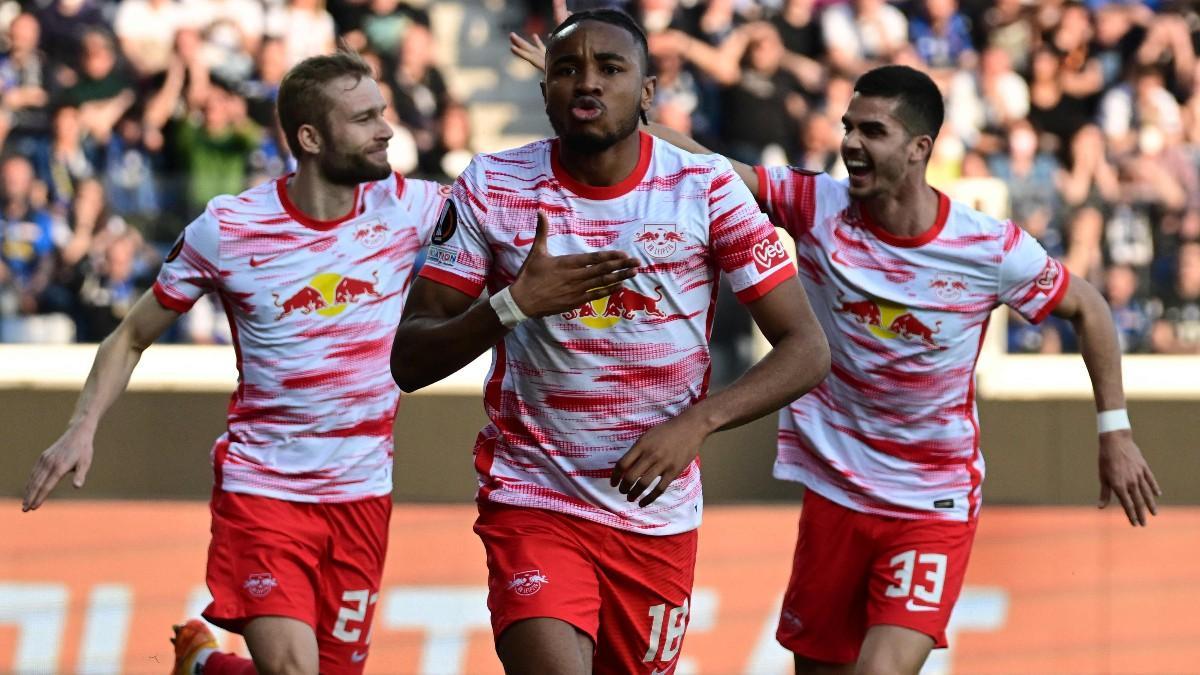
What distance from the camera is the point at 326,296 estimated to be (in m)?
6.18

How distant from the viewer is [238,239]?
621cm

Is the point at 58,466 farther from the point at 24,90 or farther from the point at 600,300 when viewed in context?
the point at 24,90

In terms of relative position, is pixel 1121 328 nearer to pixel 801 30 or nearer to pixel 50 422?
pixel 801 30

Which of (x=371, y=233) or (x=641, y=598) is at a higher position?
(x=371, y=233)

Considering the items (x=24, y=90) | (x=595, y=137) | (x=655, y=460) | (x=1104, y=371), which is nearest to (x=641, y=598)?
(x=655, y=460)

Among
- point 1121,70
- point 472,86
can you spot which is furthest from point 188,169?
point 1121,70

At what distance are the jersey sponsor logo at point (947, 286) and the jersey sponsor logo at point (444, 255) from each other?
2086mm

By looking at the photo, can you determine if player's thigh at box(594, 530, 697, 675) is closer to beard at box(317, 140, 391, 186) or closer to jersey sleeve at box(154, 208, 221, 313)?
beard at box(317, 140, 391, 186)

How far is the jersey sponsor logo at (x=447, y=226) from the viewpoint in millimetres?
4727

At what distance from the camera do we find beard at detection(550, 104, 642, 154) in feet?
15.0

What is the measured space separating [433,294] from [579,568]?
2.72 ft

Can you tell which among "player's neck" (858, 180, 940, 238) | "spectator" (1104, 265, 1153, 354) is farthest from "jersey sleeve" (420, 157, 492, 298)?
"spectator" (1104, 265, 1153, 354)

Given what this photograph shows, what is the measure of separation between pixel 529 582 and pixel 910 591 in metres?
1.88

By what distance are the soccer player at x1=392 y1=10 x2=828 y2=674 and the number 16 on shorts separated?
25 mm
